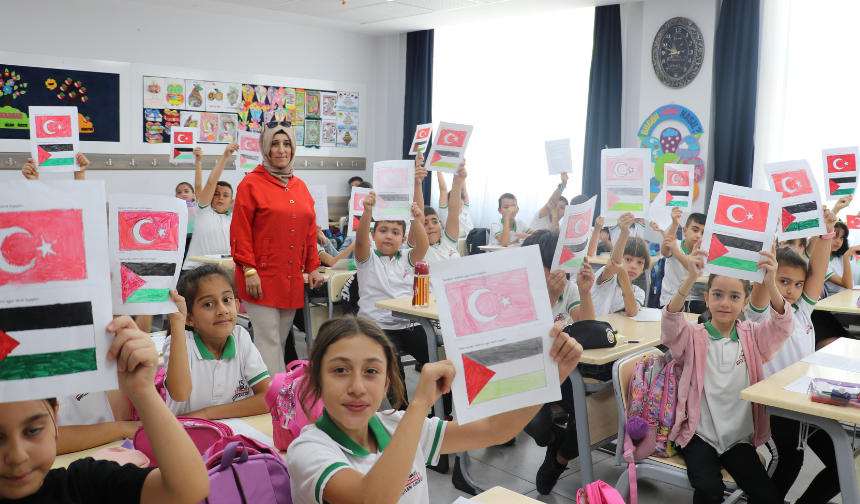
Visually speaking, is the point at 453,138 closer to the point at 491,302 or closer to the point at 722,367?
the point at 722,367

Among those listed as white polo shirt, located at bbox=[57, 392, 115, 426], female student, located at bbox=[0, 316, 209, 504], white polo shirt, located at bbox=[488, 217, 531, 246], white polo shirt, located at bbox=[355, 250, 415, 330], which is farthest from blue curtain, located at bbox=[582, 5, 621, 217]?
female student, located at bbox=[0, 316, 209, 504]

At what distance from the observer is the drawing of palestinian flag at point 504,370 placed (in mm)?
1085

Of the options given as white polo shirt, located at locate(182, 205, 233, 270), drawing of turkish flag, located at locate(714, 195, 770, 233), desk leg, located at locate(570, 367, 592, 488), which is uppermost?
drawing of turkish flag, located at locate(714, 195, 770, 233)

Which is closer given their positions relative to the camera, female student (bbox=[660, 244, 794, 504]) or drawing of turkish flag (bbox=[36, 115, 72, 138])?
female student (bbox=[660, 244, 794, 504])

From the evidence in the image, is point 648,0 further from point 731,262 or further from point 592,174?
point 731,262

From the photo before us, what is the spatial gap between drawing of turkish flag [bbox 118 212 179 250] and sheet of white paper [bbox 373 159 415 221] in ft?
7.12

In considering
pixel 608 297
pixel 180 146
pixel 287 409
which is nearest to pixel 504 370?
pixel 287 409

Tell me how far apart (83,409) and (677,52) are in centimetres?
587

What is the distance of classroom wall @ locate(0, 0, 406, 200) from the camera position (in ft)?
20.7

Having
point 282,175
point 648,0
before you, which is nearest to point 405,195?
point 282,175

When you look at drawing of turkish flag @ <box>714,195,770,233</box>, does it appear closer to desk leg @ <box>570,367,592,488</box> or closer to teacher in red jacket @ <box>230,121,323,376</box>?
desk leg @ <box>570,367,592,488</box>

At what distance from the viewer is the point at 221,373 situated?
206 centimetres

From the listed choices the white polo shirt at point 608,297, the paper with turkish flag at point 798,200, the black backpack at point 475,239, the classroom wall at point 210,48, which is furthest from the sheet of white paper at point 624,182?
the classroom wall at point 210,48

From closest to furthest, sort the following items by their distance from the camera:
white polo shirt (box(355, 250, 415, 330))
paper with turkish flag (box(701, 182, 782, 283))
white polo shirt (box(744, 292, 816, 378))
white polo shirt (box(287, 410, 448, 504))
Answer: white polo shirt (box(287, 410, 448, 504))
paper with turkish flag (box(701, 182, 782, 283))
white polo shirt (box(744, 292, 816, 378))
white polo shirt (box(355, 250, 415, 330))
